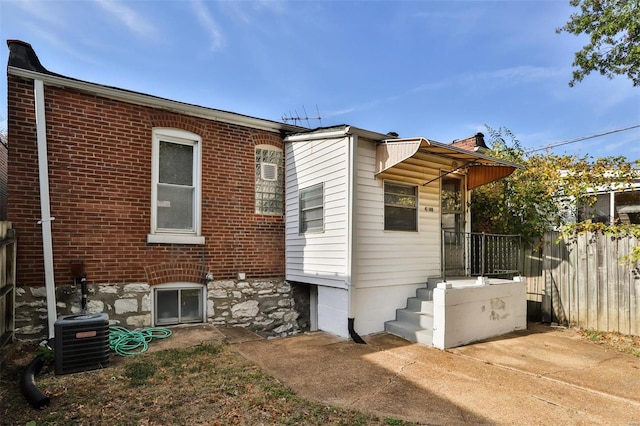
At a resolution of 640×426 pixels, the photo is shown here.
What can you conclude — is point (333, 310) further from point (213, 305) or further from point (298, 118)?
point (298, 118)

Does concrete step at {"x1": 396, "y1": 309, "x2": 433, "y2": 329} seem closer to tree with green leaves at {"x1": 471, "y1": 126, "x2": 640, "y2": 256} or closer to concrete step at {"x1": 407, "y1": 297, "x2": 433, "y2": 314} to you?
concrete step at {"x1": 407, "y1": 297, "x2": 433, "y2": 314}

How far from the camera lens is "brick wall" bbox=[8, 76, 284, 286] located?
539cm

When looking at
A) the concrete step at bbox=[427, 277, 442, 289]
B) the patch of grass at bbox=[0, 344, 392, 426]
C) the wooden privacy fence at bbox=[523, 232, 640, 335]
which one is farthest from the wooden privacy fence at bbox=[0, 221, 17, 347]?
the wooden privacy fence at bbox=[523, 232, 640, 335]

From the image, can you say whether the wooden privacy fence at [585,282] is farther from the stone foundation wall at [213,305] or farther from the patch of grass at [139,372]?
the patch of grass at [139,372]

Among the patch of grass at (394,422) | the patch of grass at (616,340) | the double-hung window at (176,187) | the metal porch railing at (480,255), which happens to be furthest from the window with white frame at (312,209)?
the patch of grass at (616,340)

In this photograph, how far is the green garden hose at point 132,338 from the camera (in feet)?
16.8

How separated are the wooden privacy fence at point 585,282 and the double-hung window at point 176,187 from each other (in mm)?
7061

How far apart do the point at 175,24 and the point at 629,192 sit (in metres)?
10.5

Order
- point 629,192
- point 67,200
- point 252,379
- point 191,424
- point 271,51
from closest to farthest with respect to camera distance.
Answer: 1. point 191,424
2. point 252,379
3. point 67,200
4. point 629,192
5. point 271,51

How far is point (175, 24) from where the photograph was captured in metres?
6.99

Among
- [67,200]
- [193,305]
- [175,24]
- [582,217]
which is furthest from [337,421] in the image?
[582,217]

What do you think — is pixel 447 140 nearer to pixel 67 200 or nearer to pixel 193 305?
pixel 193 305

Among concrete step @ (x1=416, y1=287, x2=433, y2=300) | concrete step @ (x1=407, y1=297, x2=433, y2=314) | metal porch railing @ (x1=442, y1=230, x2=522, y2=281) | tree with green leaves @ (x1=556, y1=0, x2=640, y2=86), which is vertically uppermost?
tree with green leaves @ (x1=556, y1=0, x2=640, y2=86)

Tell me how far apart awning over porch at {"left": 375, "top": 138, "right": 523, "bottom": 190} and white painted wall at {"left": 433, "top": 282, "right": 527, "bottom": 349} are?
2.24 m
